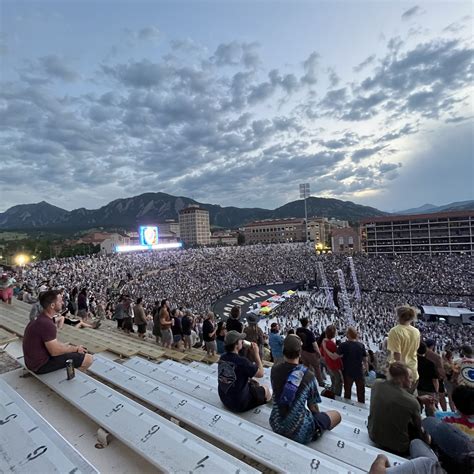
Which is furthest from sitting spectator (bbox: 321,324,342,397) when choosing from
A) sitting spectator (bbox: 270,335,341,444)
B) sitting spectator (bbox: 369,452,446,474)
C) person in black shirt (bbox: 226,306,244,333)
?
sitting spectator (bbox: 369,452,446,474)

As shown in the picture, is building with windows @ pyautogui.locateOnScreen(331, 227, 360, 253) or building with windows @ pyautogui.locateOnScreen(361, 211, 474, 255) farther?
building with windows @ pyautogui.locateOnScreen(331, 227, 360, 253)

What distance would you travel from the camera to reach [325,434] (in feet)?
9.20

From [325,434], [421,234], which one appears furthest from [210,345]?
[421,234]

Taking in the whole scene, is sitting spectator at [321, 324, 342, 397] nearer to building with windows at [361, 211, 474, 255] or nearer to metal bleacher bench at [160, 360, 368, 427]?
metal bleacher bench at [160, 360, 368, 427]

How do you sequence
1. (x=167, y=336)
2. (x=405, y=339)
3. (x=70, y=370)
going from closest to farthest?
(x=70, y=370), (x=405, y=339), (x=167, y=336)

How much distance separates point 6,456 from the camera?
6.75 ft

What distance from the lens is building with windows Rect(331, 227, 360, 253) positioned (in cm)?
7575

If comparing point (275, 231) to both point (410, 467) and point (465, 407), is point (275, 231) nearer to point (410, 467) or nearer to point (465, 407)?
point (465, 407)

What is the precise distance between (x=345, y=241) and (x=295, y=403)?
78825 mm

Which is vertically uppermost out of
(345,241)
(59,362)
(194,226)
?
(194,226)

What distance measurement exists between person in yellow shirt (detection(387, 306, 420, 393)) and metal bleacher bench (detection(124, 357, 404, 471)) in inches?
45.5

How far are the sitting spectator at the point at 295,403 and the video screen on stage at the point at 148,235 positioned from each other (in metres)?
53.2

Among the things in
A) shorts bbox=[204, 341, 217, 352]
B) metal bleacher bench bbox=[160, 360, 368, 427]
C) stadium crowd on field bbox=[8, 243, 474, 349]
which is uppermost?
metal bleacher bench bbox=[160, 360, 368, 427]

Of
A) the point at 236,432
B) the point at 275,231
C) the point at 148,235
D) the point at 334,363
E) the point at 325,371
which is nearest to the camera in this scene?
the point at 236,432
